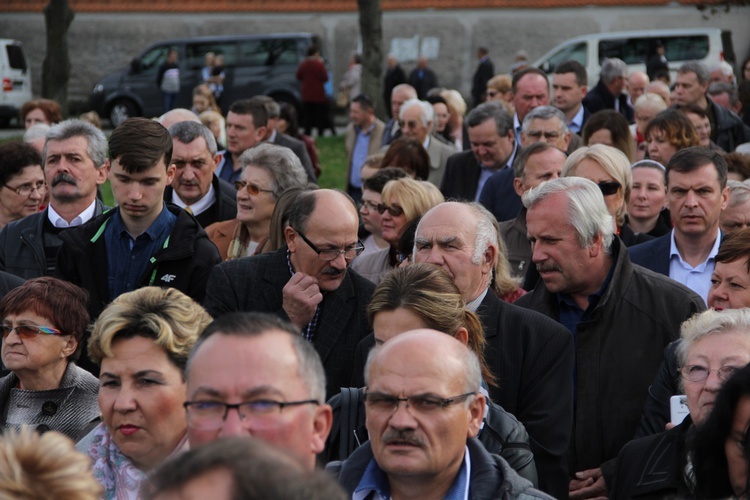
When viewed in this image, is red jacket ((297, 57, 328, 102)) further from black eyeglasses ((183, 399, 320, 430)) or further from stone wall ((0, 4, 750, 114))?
black eyeglasses ((183, 399, 320, 430))

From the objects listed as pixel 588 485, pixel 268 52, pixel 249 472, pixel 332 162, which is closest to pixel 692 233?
pixel 588 485

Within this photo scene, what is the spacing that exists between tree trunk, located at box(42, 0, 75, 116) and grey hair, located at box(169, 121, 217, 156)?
829 inches

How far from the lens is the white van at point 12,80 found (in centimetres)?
3005

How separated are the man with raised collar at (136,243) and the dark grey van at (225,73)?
2273cm

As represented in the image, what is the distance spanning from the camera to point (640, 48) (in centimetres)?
2811

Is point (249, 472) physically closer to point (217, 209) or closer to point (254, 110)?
point (217, 209)

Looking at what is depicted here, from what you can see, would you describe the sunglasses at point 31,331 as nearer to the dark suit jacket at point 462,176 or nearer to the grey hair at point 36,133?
the grey hair at point 36,133

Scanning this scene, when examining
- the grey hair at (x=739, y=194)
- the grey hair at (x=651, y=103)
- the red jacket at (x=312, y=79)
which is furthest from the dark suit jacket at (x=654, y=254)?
the red jacket at (x=312, y=79)

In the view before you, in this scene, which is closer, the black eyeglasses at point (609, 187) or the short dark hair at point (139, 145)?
the short dark hair at point (139, 145)

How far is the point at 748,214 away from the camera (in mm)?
7320

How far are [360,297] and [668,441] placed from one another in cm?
183

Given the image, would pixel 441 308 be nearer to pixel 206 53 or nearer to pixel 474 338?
pixel 474 338

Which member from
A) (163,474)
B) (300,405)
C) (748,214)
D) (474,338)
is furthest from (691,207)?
(163,474)

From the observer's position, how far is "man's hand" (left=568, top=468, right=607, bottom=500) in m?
5.52
